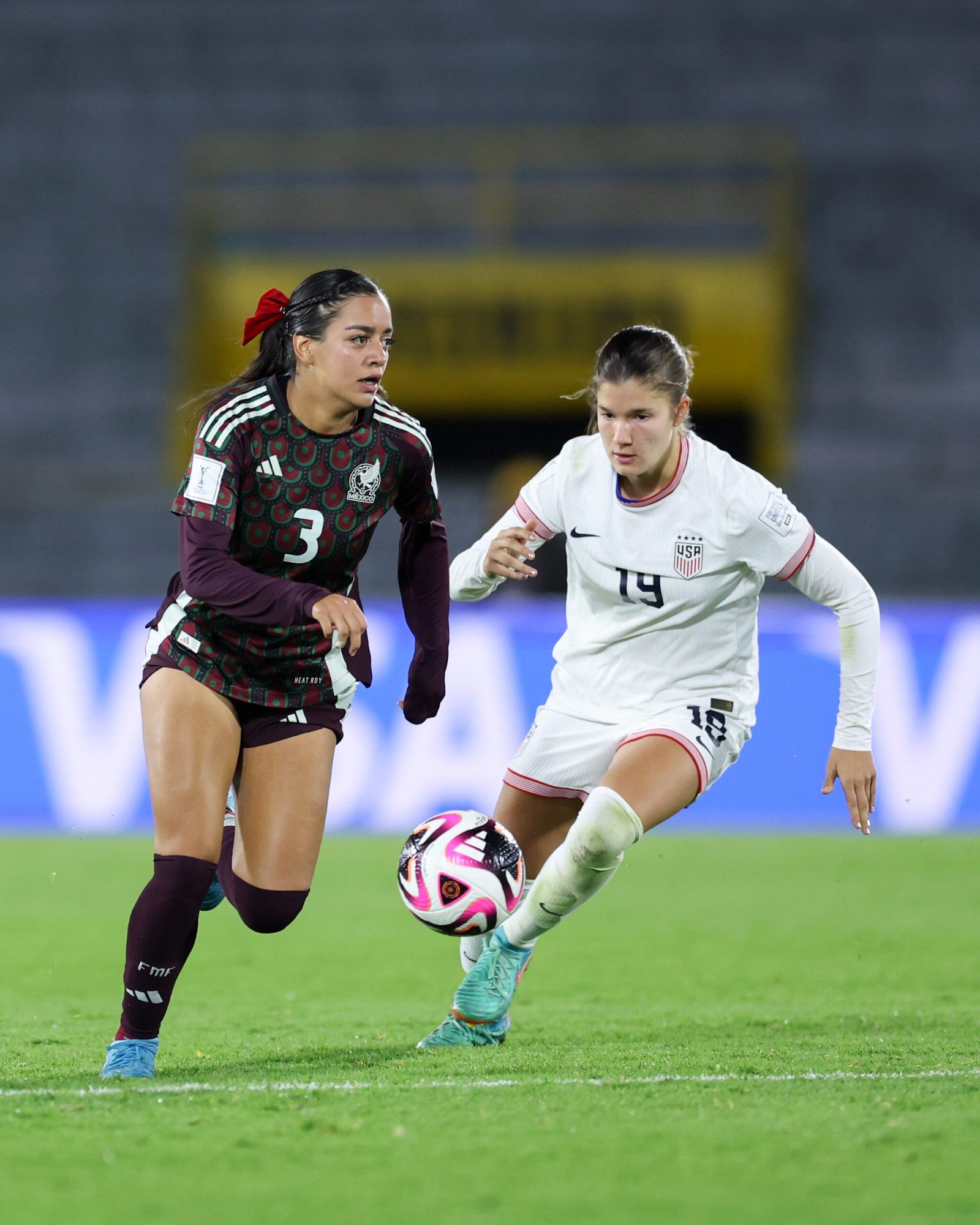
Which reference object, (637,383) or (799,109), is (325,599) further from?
(799,109)

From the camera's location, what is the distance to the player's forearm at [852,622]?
458 centimetres

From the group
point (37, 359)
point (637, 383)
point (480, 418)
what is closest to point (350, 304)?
point (637, 383)

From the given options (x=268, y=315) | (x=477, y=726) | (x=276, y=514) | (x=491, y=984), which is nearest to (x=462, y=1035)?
(x=491, y=984)

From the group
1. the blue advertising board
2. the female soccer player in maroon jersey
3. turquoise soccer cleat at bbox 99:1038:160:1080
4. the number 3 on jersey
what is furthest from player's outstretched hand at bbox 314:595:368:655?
the blue advertising board

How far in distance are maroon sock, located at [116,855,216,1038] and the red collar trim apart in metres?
1.48

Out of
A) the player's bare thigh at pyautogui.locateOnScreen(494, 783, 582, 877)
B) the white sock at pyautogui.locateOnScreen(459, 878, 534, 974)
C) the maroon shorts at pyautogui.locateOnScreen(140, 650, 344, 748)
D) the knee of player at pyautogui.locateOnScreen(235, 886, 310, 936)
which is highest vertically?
the maroon shorts at pyautogui.locateOnScreen(140, 650, 344, 748)

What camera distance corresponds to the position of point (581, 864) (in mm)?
4445

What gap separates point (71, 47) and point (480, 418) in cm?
607

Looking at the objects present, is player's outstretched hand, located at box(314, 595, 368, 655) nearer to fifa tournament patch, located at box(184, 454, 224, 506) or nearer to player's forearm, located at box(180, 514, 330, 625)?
player's forearm, located at box(180, 514, 330, 625)

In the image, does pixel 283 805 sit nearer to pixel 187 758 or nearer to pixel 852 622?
pixel 187 758

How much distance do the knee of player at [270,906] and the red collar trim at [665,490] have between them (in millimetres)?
1321

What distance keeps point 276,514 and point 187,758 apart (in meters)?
0.63

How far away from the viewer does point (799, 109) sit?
53.2 feet

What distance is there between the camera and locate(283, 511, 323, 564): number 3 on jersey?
171 inches
